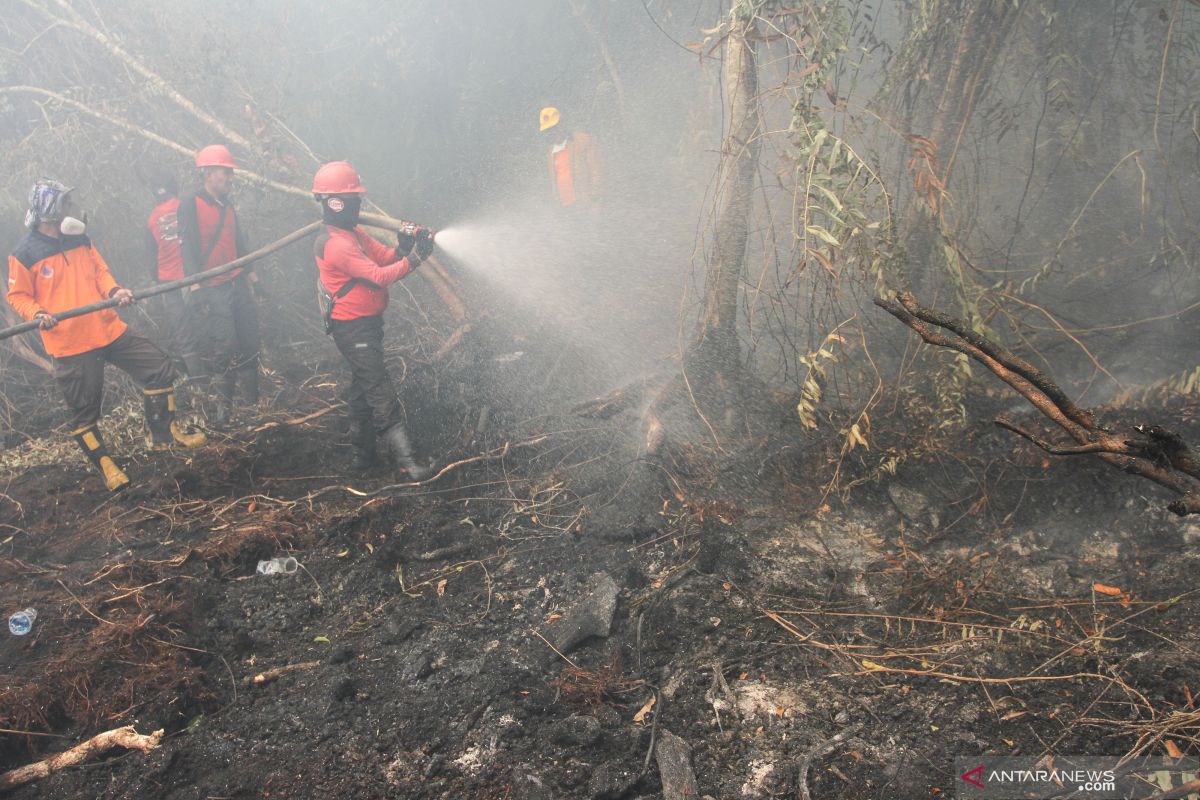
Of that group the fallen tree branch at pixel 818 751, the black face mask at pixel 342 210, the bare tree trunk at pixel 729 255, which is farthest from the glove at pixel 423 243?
the fallen tree branch at pixel 818 751

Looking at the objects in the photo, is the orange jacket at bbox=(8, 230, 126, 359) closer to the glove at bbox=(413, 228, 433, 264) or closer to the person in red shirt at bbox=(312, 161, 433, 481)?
the person in red shirt at bbox=(312, 161, 433, 481)

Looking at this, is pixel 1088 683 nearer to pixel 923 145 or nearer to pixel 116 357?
pixel 923 145

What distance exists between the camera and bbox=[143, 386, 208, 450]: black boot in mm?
5844

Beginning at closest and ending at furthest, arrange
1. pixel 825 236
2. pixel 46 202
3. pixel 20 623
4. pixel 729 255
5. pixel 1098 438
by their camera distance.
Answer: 1. pixel 1098 438
2. pixel 825 236
3. pixel 20 623
4. pixel 729 255
5. pixel 46 202

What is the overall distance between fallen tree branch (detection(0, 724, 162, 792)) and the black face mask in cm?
362

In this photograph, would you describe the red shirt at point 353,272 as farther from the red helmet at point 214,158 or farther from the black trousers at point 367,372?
the red helmet at point 214,158

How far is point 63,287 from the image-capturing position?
17.4ft

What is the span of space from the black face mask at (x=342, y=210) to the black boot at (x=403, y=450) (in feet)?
5.38

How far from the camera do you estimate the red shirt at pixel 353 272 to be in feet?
17.1

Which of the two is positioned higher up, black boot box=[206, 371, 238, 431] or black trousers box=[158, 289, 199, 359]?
black trousers box=[158, 289, 199, 359]

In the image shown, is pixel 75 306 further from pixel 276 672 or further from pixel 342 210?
pixel 276 672

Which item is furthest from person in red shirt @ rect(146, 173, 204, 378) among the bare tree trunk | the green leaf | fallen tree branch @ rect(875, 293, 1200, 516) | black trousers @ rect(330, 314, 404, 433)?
fallen tree branch @ rect(875, 293, 1200, 516)

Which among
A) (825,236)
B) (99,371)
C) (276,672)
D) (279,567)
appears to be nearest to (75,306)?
(99,371)

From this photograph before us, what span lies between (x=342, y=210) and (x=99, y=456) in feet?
9.03
